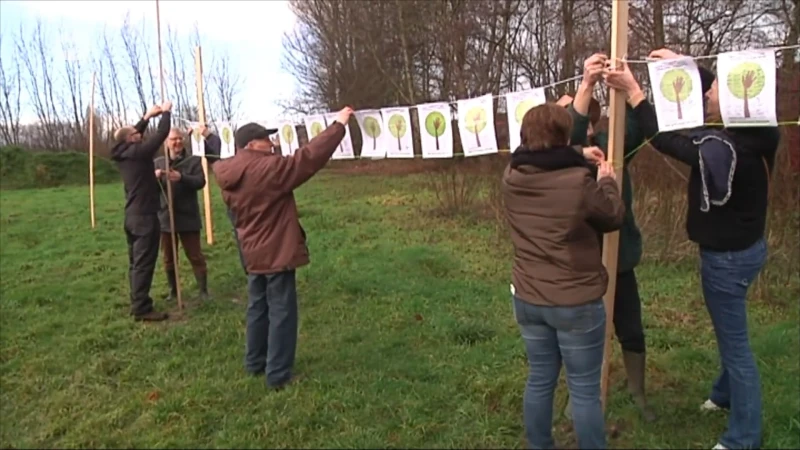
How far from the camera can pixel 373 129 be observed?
4906 millimetres

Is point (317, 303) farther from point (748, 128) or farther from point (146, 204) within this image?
point (748, 128)

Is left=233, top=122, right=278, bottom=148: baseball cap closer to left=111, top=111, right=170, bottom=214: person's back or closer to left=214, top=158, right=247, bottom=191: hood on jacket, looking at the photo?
left=214, top=158, right=247, bottom=191: hood on jacket

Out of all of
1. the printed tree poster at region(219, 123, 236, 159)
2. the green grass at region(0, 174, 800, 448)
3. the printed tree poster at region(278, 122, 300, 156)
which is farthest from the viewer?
the printed tree poster at region(219, 123, 236, 159)

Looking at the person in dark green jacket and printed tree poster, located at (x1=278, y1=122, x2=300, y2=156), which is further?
printed tree poster, located at (x1=278, y1=122, x2=300, y2=156)

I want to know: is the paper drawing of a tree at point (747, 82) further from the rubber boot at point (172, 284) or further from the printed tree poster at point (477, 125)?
the rubber boot at point (172, 284)

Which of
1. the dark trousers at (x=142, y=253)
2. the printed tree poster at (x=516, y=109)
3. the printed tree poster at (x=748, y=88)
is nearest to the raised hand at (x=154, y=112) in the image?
the dark trousers at (x=142, y=253)

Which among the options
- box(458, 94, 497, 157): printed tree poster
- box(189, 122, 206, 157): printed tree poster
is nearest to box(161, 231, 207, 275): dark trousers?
box(189, 122, 206, 157): printed tree poster

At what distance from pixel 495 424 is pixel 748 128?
2033 mm

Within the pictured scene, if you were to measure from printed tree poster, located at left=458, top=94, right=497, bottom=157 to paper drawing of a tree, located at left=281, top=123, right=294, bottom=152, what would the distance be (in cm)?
167

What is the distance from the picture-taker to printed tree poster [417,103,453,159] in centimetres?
455

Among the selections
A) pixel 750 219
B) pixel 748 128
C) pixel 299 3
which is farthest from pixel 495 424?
pixel 299 3

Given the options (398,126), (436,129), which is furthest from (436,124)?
(398,126)

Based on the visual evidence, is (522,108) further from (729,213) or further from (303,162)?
(303,162)

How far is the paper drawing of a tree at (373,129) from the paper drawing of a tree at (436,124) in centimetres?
41
